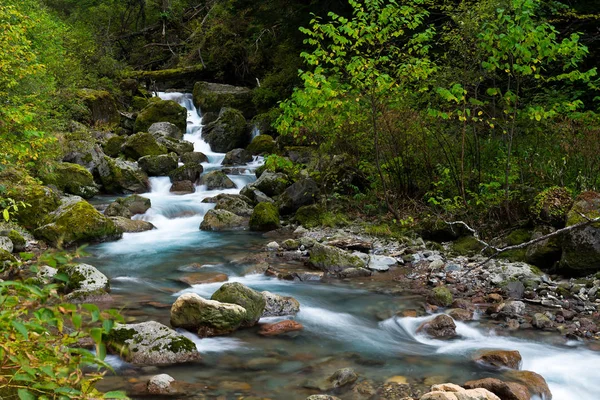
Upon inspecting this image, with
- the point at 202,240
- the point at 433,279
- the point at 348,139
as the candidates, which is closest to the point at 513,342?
the point at 433,279

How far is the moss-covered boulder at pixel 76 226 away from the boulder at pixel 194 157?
7.29 metres

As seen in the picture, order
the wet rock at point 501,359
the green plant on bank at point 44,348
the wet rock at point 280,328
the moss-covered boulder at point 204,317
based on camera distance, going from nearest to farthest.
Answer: the green plant on bank at point 44,348
the wet rock at point 501,359
the moss-covered boulder at point 204,317
the wet rock at point 280,328

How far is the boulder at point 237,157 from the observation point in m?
19.2

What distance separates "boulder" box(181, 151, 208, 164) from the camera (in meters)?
18.5

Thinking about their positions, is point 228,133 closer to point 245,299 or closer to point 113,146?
point 113,146

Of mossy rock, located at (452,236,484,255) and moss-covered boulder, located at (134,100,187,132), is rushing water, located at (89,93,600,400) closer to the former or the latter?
mossy rock, located at (452,236,484,255)

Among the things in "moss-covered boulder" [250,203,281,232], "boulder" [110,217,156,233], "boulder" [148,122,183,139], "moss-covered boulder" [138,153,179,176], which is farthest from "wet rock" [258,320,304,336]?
"boulder" [148,122,183,139]

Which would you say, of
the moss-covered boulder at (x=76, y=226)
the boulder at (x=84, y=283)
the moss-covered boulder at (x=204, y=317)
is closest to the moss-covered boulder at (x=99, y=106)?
the moss-covered boulder at (x=76, y=226)

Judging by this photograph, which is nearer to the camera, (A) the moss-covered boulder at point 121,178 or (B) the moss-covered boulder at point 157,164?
(A) the moss-covered boulder at point 121,178

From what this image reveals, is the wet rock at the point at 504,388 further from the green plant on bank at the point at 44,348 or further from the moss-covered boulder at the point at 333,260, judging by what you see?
the moss-covered boulder at the point at 333,260

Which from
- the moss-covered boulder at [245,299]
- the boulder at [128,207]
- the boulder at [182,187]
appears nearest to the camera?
the moss-covered boulder at [245,299]

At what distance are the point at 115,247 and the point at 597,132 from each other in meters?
9.47

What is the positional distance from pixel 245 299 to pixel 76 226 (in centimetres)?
582

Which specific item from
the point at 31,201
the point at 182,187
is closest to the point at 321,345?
the point at 31,201
